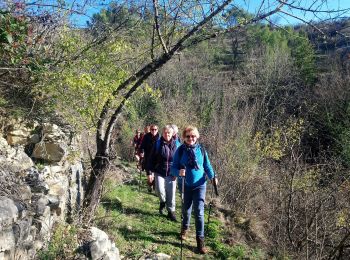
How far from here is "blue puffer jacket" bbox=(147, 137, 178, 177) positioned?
660 centimetres

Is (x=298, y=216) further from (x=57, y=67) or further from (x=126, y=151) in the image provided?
(x=126, y=151)

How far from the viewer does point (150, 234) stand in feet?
19.5

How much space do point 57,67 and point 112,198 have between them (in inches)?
126

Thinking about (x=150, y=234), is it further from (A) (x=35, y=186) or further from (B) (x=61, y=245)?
(A) (x=35, y=186)

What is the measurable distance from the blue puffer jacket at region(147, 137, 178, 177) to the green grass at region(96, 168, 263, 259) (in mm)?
968

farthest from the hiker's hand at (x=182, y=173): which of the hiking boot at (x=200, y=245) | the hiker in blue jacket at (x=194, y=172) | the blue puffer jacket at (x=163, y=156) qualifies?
the blue puffer jacket at (x=163, y=156)

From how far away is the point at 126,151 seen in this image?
1927cm

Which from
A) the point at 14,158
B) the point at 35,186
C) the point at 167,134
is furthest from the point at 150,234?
the point at 14,158

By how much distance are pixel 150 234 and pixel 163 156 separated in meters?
1.46

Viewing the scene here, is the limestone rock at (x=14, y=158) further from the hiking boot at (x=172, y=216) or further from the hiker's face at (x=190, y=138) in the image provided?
the hiking boot at (x=172, y=216)

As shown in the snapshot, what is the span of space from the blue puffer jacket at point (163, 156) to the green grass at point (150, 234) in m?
0.97

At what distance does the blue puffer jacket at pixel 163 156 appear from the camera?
260 inches

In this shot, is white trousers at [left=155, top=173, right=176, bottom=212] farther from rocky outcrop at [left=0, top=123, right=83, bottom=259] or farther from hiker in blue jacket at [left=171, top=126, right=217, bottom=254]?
rocky outcrop at [left=0, top=123, right=83, bottom=259]

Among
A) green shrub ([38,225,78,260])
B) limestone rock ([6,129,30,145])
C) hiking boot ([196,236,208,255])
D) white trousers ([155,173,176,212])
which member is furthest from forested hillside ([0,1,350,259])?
hiking boot ([196,236,208,255])
